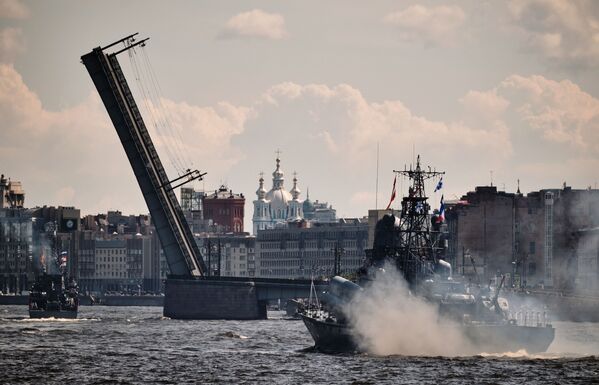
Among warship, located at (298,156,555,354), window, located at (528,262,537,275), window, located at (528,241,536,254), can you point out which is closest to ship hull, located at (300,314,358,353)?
warship, located at (298,156,555,354)

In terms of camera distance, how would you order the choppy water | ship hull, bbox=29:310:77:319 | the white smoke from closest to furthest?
the choppy water → the white smoke → ship hull, bbox=29:310:77:319

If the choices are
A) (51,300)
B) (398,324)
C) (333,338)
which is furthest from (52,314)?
(398,324)

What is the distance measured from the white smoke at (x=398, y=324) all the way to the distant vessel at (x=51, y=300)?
2351 inches

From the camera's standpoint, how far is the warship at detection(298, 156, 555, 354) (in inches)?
3071

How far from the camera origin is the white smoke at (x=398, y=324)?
78.6 m

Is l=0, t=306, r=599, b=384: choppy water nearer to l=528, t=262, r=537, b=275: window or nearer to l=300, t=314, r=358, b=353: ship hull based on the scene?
l=300, t=314, r=358, b=353: ship hull

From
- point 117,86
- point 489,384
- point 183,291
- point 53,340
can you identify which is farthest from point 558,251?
point 489,384

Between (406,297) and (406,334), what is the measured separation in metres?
1.76

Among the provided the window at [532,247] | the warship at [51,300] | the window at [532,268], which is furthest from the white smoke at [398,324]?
the window at [532,247]

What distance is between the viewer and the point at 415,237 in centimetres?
8488

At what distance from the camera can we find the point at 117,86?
116625 millimetres

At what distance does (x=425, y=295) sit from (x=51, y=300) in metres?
63.9

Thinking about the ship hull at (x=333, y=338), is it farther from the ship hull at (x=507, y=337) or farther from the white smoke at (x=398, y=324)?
the ship hull at (x=507, y=337)

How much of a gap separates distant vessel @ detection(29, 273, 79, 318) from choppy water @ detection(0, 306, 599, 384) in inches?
1324
